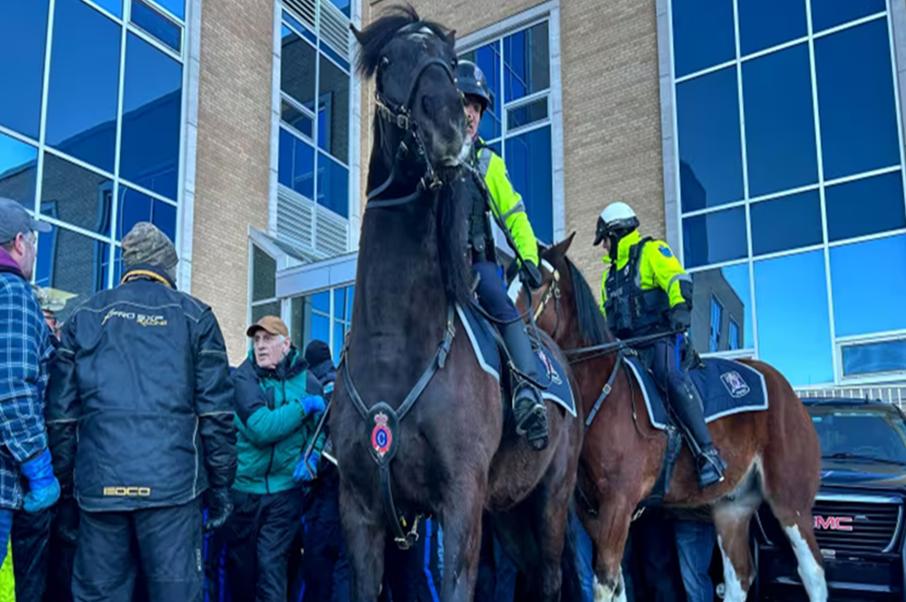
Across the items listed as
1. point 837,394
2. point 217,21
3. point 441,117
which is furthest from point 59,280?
point 837,394

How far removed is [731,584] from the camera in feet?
21.5

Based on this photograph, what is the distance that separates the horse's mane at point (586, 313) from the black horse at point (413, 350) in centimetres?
197

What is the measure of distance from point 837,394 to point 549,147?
8998mm

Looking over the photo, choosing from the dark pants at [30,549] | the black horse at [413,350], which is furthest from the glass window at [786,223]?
the dark pants at [30,549]

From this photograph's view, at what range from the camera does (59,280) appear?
14.2m

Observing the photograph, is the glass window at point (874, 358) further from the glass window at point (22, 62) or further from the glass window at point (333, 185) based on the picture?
the glass window at point (22, 62)

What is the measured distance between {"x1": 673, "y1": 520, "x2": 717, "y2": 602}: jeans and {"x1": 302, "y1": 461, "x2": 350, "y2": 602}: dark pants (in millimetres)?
3003

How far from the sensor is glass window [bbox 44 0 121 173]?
1489 centimetres

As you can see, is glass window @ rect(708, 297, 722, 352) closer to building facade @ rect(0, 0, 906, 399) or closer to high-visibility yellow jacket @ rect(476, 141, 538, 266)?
building facade @ rect(0, 0, 906, 399)

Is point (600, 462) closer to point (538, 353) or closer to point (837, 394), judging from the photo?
point (538, 353)

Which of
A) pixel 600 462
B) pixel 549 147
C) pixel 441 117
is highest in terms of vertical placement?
pixel 549 147

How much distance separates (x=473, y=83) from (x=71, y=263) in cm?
1252

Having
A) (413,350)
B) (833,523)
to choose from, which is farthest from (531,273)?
(833,523)

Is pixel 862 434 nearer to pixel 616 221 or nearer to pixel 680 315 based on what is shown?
pixel 680 315
